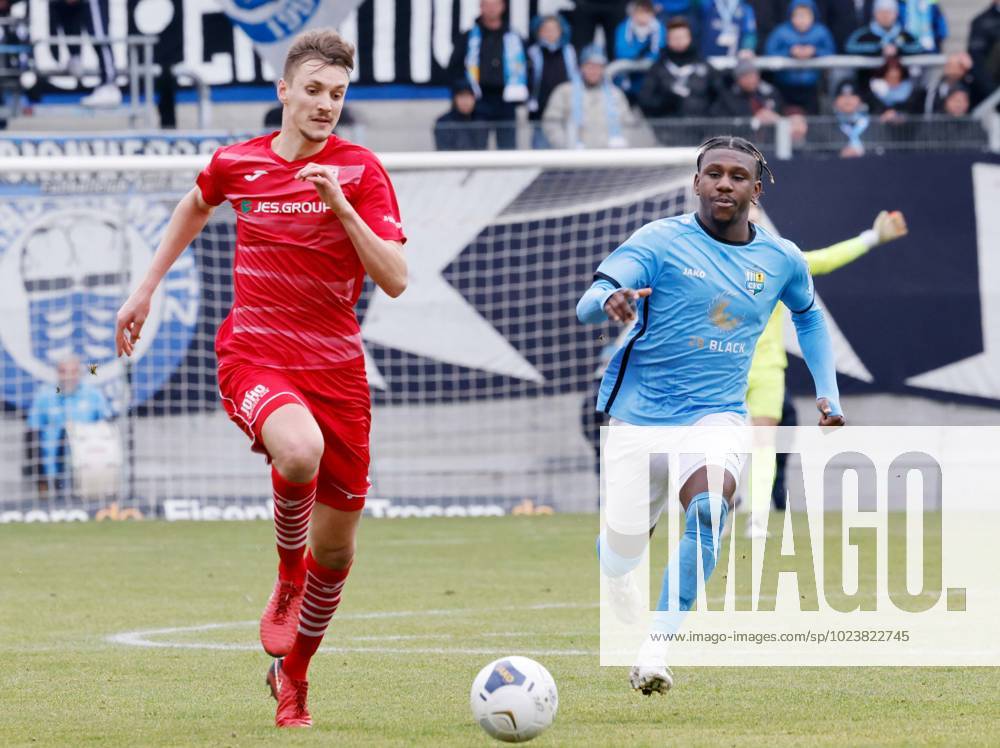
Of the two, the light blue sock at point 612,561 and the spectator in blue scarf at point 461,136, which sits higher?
the spectator in blue scarf at point 461,136

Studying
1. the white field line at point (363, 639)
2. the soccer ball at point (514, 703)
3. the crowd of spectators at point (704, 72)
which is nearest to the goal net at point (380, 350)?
the crowd of spectators at point (704, 72)

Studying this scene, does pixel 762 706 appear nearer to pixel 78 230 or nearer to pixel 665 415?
pixel 665 415

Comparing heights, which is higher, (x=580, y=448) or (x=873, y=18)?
(x=873, y=18)

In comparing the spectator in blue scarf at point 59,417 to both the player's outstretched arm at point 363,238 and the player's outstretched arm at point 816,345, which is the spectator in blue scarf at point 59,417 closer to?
the player's outstretched arm at point 816,345

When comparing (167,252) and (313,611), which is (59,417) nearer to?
(167,252)

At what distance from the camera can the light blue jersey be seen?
26.0 ft

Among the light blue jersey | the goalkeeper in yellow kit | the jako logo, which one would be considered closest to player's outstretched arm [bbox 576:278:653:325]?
the light blue jersey

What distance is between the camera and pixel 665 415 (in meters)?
7.98

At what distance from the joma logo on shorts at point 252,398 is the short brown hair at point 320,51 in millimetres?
1157

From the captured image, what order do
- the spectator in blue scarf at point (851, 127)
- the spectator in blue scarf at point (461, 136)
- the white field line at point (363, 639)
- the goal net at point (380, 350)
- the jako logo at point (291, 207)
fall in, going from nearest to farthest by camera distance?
the jako logo at point (291, 207), the white field line at point (363, 639), the goal net at point (380, 350), the spectator in blue scarf at point (851, 127), the spectator in blue scarf at point (461, 136)

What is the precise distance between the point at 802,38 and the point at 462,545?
26.1 feet

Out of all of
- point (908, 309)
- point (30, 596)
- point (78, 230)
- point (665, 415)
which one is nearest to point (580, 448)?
point (908, 309)

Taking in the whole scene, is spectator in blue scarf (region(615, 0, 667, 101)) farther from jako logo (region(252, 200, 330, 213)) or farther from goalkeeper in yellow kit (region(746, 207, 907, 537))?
jako logo (region(252, 200, 330, 213))

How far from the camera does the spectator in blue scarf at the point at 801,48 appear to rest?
64.9 feet
